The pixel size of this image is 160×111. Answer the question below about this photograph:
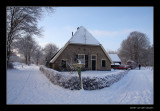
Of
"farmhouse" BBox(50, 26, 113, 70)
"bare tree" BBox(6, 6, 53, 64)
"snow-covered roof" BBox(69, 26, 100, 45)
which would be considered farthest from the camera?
"snow-covered roof" BBox(69, 26, 100, 45)

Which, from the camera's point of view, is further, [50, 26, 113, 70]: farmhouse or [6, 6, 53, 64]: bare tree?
[50, 26, 113, 70]: farmhouse

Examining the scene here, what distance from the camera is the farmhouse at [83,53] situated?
11828 millimetres

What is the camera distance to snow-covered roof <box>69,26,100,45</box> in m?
12.6

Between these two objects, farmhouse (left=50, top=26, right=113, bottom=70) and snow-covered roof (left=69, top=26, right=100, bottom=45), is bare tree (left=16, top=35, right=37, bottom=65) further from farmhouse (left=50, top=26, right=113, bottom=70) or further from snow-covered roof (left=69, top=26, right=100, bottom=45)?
snow-covered roof (left=69, top=26, right=100, bottom=45)

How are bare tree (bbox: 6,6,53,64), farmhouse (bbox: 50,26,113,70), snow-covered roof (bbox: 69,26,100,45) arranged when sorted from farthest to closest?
snow-covered roof (bbox: 69,26,100,45)
farmhouse (bbox: 50,26,113,70)
bare tree (bbox: 6,6,53,64)

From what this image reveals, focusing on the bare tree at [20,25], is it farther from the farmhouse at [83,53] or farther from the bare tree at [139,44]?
the bare tree at [139,44]

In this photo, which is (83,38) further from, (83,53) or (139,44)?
(139,44)

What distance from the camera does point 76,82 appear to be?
5410 mm

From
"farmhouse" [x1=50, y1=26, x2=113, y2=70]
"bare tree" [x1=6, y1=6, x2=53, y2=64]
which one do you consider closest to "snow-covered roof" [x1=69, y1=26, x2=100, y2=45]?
"farmhouse" [x1=50, y1=26, x2=113, y2=70]

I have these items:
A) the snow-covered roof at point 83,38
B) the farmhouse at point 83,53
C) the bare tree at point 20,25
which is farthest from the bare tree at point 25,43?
the snow-covered roof at point 83,38

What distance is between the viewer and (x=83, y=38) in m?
13.1

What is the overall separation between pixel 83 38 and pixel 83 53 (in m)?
2.22

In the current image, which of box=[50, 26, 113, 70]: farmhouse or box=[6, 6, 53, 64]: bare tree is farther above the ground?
box=[6, 6, 53, 64]: bare tree
